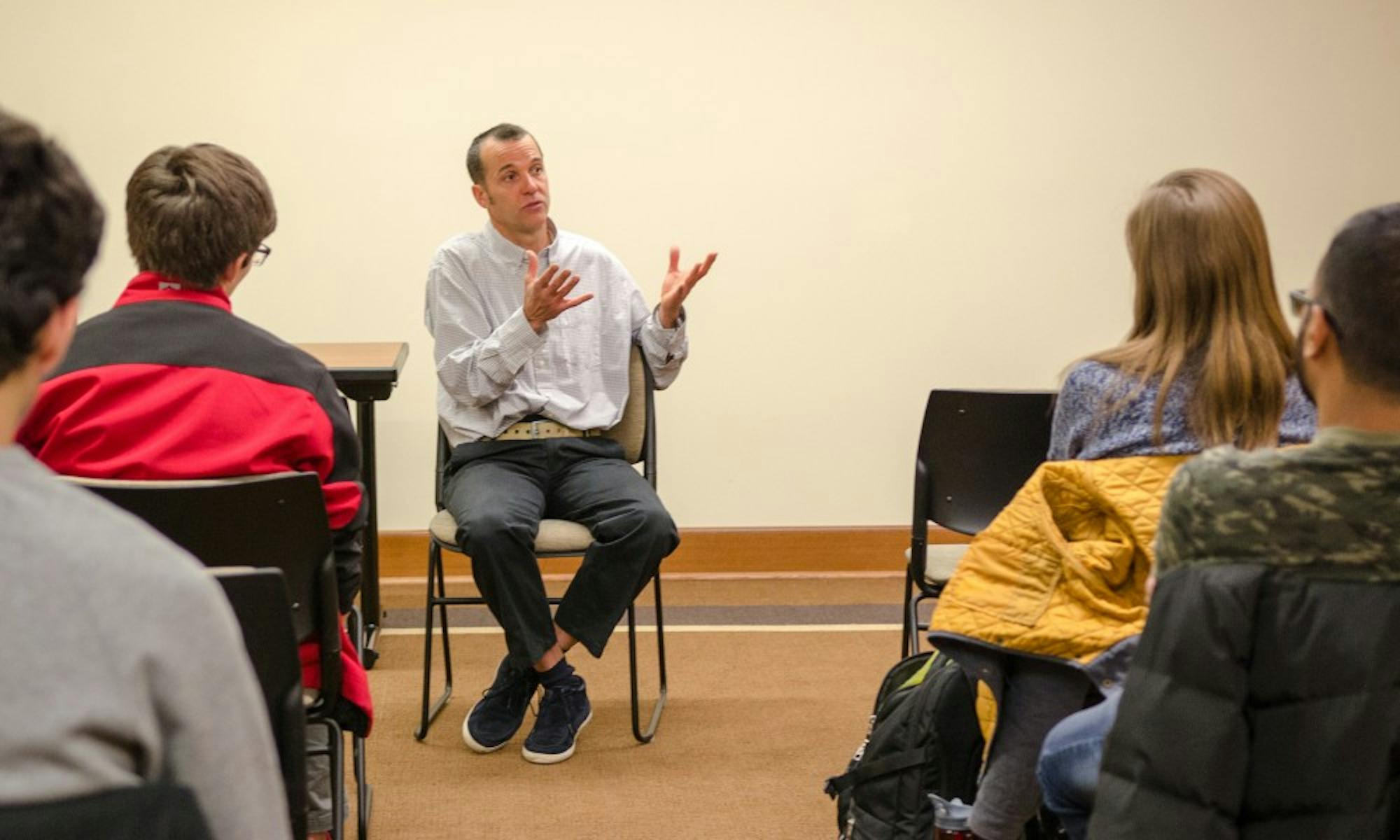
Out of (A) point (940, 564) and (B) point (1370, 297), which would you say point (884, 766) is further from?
(B) point (1370, 297)

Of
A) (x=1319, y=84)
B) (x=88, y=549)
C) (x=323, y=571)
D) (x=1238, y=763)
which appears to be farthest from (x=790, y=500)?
(x=88, y=549)

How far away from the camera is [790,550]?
4512 millimetres

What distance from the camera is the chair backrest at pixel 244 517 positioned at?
1.76 metres

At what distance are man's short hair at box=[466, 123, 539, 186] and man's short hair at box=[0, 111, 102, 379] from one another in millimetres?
2501

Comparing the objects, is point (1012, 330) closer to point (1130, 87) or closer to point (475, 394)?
point (1130, 87)

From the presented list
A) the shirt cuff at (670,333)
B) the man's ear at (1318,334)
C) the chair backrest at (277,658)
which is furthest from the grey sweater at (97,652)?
the shirt cuff at (670,333)

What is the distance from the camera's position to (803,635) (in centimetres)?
387

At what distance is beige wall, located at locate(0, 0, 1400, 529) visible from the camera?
421 centimetres

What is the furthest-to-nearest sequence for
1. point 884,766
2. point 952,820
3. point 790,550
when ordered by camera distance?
1. point 790,550
2. point 884,766
3. point 952,820

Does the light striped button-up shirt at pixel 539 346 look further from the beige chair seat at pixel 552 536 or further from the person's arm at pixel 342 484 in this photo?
the person's arm at pixel 342 484

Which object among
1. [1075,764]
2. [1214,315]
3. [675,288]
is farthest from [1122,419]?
[675,288]

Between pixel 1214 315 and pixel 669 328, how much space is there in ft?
5.24

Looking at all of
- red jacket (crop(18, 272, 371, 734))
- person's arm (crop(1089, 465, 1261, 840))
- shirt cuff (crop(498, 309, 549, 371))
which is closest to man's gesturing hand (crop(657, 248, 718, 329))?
shirt cuff (crop(498, 309, 549, 371))

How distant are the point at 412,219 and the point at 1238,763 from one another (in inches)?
136
